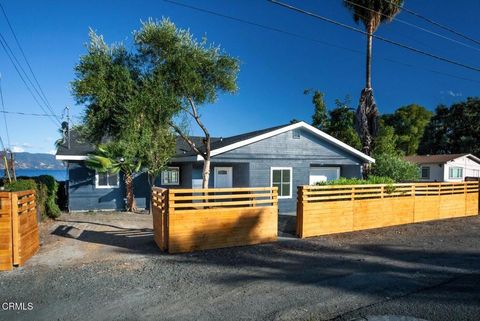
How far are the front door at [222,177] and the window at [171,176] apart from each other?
2446 mm

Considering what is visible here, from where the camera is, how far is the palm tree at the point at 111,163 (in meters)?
13.9

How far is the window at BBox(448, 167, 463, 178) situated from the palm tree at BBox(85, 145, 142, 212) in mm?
29910

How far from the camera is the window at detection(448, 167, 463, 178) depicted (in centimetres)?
3162

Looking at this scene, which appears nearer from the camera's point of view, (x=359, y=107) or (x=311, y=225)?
(x=311, y=225)

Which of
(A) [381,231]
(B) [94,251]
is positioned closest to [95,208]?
(B) [94,251]

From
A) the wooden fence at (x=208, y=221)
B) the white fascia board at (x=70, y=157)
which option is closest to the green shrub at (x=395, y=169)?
the wooden fence at (x=208, y=221)

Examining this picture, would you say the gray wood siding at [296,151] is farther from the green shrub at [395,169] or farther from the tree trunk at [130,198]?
the tree trunk at [130,198]

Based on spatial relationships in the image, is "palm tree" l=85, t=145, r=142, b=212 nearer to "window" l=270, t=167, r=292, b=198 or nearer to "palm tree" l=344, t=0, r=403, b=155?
"window" l=270, t=167, r=292, b=198

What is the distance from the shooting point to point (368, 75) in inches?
723

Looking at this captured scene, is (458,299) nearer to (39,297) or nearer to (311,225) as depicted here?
(311,225)

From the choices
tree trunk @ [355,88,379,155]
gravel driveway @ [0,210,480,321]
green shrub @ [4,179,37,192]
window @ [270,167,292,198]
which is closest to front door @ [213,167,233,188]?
window @ [270,167,292,198]

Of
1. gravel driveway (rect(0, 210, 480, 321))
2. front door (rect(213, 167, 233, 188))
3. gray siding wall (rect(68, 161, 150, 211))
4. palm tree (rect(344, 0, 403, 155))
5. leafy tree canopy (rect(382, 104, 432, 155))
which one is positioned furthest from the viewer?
leafy tree canopy (rect(382, 104, 432, 155))

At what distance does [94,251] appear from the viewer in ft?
25.2

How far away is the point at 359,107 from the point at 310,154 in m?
5.36
